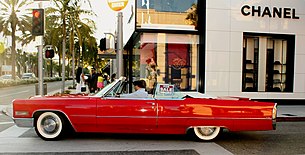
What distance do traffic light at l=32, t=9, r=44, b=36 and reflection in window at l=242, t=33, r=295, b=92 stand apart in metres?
8.79

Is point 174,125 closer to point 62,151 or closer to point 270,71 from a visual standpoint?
point 62,151

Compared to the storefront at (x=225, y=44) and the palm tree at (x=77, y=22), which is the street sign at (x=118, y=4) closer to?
the storefront at (x=225, y=44)

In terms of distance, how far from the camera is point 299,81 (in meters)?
13.6

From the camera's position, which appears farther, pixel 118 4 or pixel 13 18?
pixel 13 18

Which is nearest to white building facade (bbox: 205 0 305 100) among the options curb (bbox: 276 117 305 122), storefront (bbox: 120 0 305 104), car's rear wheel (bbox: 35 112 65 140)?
storefront (bbox: 120 0 305 104)

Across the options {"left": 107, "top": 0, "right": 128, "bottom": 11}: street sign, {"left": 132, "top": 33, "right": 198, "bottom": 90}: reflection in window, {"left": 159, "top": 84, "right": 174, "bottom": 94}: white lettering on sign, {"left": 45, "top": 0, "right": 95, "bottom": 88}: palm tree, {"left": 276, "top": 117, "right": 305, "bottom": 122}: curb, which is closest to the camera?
{"left": 159, "top": 84, "right": 174, "bottom": 94}: white lettering on sign

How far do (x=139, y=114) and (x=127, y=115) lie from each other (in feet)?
0.80

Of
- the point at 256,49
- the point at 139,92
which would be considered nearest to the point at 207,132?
the point at 139,92

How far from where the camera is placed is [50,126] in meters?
6.12

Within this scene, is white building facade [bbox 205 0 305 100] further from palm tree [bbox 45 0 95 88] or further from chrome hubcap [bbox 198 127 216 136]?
palm tree [bbox 45 0 95 88]

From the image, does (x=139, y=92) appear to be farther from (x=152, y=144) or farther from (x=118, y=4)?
(x=118, y=4)

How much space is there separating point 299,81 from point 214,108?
930cm

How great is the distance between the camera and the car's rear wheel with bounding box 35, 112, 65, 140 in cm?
612

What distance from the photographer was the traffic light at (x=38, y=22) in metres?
9.73
